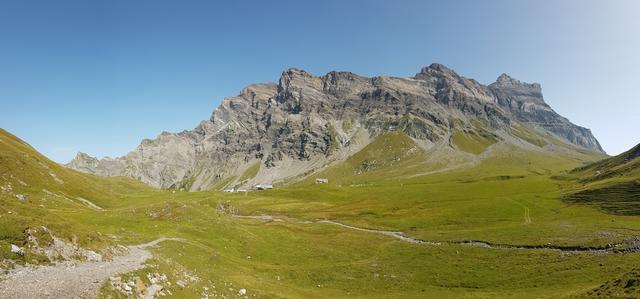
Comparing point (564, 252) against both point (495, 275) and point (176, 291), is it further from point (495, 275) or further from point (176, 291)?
point (176, 291)

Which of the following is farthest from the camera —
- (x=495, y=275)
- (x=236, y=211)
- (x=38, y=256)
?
(x=236, y=211)

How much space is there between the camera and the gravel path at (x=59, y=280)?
76.4 feet

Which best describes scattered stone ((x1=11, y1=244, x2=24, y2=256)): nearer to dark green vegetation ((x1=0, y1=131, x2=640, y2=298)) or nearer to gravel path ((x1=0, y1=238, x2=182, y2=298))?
dark green vegetation ((x1=0, y1=131, x2=640, y2=298))

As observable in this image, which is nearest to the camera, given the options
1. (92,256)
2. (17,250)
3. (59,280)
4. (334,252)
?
(59,280)

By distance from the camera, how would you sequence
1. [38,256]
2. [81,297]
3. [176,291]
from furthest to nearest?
[176,291] → [38,256] → [81,297]

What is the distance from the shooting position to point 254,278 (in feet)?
168

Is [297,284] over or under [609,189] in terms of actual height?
under

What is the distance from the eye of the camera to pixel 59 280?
26328 mm

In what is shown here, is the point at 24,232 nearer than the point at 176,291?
Yes

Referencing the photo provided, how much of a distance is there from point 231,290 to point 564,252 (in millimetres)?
61420

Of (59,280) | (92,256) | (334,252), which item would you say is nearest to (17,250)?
(59,280)

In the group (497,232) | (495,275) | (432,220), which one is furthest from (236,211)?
(495,275)

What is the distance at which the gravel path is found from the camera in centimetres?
2328

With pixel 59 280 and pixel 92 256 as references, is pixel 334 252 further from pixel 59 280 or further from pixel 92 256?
pixel 59 280
